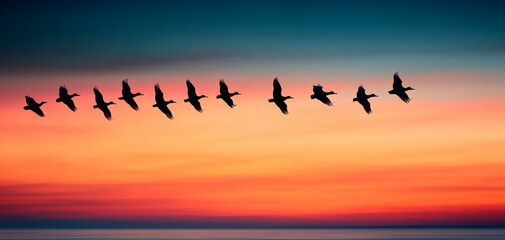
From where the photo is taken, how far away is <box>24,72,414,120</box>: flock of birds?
74.7 meters

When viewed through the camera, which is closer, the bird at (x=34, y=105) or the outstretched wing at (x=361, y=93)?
the outstretched wing at (x=361, y=93)

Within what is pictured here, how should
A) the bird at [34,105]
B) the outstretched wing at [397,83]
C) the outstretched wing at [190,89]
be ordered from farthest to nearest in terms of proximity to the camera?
the bird at [34,105] < the outstretched wing at [190,89] < the outstretched wing at [397,83]

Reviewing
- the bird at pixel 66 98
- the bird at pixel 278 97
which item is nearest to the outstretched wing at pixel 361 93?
the bird at pixel 278 97

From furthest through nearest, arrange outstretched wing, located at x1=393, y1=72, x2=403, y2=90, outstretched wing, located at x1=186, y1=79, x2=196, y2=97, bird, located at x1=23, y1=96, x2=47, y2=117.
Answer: bird, located at x1=23, y1=96, x2=47, y2=117 < outstretched wing, located at x1=186, y1=79, x2=196, y2=97 < outstretched wing, located at x1=393, y1=72, x2=403, y2=90

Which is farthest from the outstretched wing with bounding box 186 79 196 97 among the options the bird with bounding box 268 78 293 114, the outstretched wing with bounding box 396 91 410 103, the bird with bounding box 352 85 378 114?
the outstretched wing with bounding box 396 91 410 103

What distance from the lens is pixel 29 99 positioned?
8538cm

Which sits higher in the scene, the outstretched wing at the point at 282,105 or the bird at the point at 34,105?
the bird at the point at 34,105

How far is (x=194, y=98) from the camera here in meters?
80.2

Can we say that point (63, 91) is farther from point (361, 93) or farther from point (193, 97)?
point (361, 93)

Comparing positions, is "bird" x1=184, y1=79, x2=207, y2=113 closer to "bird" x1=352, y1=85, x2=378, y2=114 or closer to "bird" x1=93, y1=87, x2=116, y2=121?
"bird" x1=93, y1=87, x2=116, y2=121

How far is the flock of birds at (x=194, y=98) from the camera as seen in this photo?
74.7m

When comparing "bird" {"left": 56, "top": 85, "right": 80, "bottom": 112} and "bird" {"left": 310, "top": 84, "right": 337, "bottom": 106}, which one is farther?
"bird" {"left": 56, "top": 85, "right": 80, "bottom": 112}

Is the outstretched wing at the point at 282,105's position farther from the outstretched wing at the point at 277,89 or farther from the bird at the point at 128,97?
the bird at the point at 128,97

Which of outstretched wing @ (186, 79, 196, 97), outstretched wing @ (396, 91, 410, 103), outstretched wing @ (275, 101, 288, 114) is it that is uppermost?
outstretched wing @ (186, 79, 196, 97)
